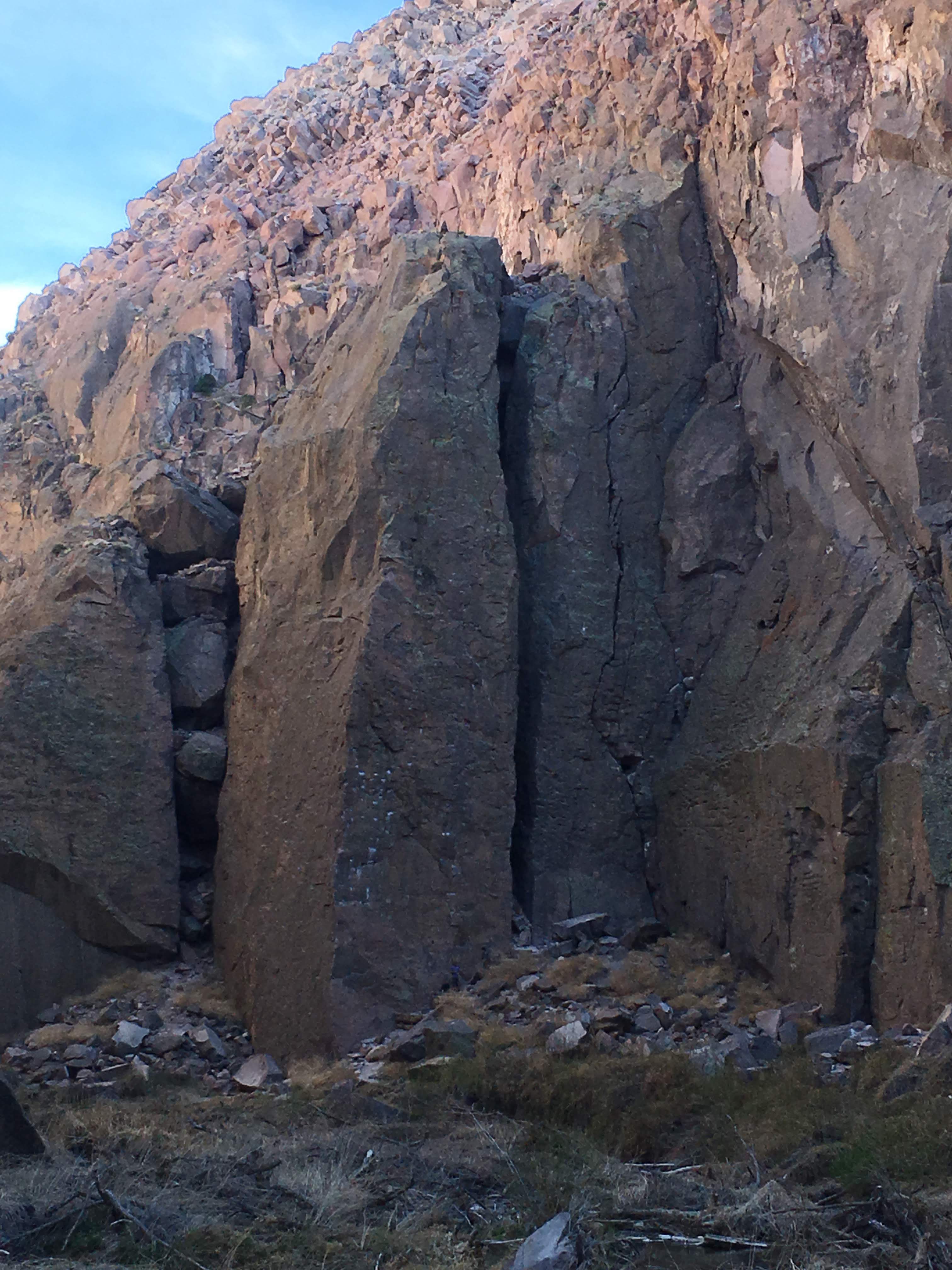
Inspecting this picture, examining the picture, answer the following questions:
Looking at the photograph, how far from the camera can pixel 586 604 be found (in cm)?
1522

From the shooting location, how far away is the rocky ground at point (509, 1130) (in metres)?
6.97

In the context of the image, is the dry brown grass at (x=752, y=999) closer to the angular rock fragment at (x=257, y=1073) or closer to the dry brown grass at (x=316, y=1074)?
the dry brown grass at (x=316, y=1074)

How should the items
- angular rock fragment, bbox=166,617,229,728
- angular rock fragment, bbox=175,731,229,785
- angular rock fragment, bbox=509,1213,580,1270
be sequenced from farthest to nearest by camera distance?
angular rock fragment, bbox=166,617,229,728, angular rock fragment, bbox=175,731,229,785, angular rock fragment, bbox=509,1213,580,1270

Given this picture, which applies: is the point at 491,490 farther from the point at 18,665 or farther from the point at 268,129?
the point at 268,129

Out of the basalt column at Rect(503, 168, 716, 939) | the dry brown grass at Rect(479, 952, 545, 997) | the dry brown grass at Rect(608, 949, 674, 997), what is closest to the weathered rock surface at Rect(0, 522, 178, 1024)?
the dry brown grass at Rect(479, 952, 545, 997)

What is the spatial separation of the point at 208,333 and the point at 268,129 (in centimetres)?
1026

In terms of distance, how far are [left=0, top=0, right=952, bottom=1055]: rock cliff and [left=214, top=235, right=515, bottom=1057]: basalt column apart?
0.14 ft

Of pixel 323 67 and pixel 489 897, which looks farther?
pixel 323 67

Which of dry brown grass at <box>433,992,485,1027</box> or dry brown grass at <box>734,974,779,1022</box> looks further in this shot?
dry brown grass at <box>433,992,485,1027</box>

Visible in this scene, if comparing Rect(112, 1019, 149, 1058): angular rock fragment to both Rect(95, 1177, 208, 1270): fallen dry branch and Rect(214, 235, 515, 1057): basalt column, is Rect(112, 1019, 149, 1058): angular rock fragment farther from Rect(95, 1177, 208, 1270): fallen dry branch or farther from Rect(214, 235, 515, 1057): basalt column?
Rect(95, 1177, 208, 1270): fallen dry branch

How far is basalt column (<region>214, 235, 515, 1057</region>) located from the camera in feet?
42.3

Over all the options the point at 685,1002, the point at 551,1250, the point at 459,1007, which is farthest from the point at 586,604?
the point at 551,1250

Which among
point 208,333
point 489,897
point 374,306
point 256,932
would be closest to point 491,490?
point 374,306

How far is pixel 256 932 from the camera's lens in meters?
13.6
